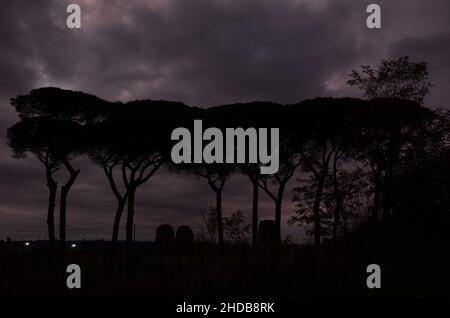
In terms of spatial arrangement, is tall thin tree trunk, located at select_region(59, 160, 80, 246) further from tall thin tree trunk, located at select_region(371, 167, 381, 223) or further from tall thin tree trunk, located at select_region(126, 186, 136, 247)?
tall thin tree trunk, located at select_region(371, 167, 381, 223)

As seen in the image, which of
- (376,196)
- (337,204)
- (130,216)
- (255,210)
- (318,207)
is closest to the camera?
(376,196)

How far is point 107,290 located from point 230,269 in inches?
139

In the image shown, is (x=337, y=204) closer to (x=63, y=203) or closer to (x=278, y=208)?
(x=278, y=208)

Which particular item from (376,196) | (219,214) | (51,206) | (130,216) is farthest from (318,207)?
(51,206)

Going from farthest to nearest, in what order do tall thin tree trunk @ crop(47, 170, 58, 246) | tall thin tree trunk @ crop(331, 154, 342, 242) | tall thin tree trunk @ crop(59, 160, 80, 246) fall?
tall thin tree trunk @ crop(47, 170, 58, 246) < tall thin tree trunk @ crop(59, 160, 80, 246) < tall thin tree trunk @ crop(331, 154, 342, 242)

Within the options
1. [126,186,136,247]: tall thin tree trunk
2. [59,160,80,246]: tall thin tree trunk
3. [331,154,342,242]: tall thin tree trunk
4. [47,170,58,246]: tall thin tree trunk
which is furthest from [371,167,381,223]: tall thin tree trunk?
[47,170,58,246]: tall thin tree trunk

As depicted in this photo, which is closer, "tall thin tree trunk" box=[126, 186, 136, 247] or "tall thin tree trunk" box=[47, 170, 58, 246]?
"tall thin tree trunk" box=[126, 186, 136, 247]

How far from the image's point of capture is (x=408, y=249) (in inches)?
709

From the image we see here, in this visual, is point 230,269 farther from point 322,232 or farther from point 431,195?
point 322,232

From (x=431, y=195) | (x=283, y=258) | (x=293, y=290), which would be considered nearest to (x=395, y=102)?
(x=431, y=195)

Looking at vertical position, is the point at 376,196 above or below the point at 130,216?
above

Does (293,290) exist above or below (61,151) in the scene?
below

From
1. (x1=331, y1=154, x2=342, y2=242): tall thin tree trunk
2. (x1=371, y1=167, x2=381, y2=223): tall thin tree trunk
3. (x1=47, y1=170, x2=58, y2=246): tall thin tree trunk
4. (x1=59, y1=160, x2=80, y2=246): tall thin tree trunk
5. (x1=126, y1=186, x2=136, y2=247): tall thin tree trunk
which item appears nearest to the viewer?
(x1=371, y1=167, x2=381, y2=223): tall thin tree trunk

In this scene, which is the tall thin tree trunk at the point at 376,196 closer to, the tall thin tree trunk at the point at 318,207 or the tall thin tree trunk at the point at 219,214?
the tall thin tree trunk at the point at 318,207
